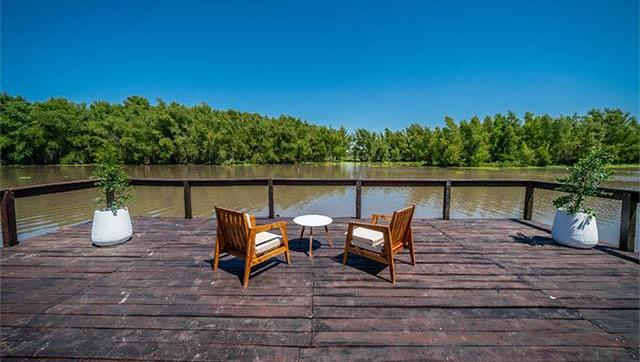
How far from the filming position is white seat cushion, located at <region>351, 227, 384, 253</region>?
2734mm

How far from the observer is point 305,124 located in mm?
44250

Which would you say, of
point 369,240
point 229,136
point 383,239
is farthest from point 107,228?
point 229,136

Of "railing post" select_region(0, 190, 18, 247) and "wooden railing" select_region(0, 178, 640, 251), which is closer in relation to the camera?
"wooden railing" select_region(0, 178, 640, 251)

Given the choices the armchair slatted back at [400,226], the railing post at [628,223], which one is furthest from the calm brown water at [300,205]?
the armchair slatted back at [400,226]

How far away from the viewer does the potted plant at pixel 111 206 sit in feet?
11.5

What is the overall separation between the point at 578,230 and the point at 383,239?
9.43 feet

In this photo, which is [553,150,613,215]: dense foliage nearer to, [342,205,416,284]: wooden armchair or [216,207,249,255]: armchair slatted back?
[342,205,416,284]: wooden armchair

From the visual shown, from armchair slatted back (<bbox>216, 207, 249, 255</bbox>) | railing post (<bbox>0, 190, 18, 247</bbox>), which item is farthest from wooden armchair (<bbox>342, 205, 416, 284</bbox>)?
railing post (<bbox>0, 190, 18, 247</bbox>)

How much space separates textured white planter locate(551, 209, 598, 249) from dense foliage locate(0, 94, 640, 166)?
34.9 meters

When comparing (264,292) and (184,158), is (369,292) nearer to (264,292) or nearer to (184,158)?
(264,292)

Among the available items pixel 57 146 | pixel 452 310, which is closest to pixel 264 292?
pixel 452 310

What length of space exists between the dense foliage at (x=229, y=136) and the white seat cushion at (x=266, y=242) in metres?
33.4

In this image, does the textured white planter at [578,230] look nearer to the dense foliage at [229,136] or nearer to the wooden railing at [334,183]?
the wooden railing at [334,183]

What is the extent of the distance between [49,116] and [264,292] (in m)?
40.5
